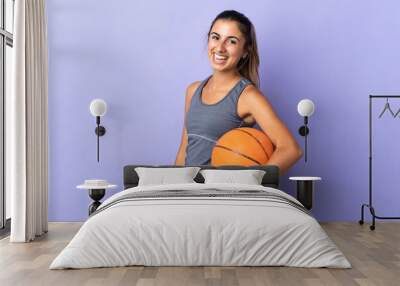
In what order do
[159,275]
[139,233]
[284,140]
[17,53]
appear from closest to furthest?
[159,275] → [139,233] → [17,53] → [284,140]

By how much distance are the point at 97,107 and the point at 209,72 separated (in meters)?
1.43

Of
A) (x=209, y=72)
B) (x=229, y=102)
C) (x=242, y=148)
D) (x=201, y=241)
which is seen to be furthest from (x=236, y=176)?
(x=201, y=241)

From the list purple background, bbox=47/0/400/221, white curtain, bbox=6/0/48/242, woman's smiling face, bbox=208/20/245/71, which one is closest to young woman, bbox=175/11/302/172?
woman's smiling face, bbox=208/20/245/71

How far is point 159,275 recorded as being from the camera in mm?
3984

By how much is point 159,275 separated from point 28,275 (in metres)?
0.91

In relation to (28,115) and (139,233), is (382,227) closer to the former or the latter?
(139,233)

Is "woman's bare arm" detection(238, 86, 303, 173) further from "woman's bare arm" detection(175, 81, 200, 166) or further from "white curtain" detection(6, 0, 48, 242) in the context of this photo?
"white curtain" detection(6, 0, 48, 242)

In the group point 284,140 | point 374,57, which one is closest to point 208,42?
point 284,140

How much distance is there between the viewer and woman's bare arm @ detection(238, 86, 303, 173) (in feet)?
22.1

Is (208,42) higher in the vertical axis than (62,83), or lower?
higher

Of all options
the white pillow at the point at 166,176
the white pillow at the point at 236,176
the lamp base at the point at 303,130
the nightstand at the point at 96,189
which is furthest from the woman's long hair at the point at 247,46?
the nightstand at the point at 96,189

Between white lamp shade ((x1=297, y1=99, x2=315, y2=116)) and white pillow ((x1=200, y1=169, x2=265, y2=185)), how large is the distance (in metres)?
1.00

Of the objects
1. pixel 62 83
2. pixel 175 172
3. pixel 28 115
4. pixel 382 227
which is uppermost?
pixel 62 83

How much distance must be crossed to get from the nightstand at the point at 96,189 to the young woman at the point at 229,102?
0.98 meters
